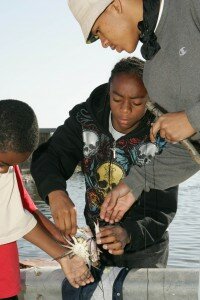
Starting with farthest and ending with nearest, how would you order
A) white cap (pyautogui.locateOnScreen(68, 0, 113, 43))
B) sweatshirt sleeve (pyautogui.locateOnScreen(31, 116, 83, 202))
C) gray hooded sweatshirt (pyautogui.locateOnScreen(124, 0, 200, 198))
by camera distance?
sweatshirt sleeve (pyautogui.locateOnScreen(31, 116, 83, 202)), white cap (pyautogui.locateOnScreen(68, 0, 113, 43)), gray hooded sweatshirt (pyautogui.locateOnScreen(124, 0, 200, 198))

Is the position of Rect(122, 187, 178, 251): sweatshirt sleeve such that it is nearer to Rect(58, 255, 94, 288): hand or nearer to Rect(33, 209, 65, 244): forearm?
Rect(58, 255, 94, 288): hand

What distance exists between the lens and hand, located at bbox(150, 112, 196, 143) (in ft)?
8.60

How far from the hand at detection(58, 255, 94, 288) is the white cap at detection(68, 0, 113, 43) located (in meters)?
1.67

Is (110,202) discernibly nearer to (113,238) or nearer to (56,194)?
(113,238)

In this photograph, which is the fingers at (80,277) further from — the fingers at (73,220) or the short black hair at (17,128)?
the short black hair at (17,128)

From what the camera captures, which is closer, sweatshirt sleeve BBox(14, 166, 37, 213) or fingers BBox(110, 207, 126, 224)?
fingers BBox(110, 207, 126, 224)

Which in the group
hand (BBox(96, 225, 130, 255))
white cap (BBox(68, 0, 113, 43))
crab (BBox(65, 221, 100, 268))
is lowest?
crab (BBox(65, 221, 100, 268))

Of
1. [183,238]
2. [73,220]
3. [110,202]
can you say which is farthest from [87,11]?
[183,238]

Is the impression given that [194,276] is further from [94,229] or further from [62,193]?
[62,193]

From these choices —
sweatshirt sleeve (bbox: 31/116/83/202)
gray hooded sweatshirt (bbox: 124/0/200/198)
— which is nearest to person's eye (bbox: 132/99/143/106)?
sweatshirt sleeve (bbox: 31/116/83/202)

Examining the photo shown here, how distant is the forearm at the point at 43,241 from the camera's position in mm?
3818

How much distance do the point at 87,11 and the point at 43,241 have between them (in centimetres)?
177

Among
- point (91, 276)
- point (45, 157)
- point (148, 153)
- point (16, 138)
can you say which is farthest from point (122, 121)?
point (91, 276)

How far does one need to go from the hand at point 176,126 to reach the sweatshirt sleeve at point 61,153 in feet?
4.79
